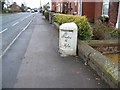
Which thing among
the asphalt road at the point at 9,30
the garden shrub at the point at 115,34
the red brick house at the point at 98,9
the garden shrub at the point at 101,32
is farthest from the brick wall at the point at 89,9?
the garden shrub at the point at 115,34

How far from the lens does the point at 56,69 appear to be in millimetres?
7203

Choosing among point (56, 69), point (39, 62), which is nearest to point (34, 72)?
point (56, 69)

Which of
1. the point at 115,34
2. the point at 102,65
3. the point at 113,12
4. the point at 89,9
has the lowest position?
the point at 102,65

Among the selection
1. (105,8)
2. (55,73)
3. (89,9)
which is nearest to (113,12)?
(105,8)

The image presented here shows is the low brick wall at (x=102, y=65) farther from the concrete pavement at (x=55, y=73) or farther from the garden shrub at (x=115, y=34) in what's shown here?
the garden shrub at (x=115, y=34)

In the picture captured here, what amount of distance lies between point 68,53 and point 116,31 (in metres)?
2.55

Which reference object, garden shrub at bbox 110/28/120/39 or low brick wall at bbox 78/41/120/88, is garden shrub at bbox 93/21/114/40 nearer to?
garden shrub at bbox 110/28/120/39

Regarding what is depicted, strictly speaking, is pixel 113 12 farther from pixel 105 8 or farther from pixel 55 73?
pixel 55 73

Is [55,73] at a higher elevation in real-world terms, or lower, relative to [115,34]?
lower

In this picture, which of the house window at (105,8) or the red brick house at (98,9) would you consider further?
the house window at (105,8)

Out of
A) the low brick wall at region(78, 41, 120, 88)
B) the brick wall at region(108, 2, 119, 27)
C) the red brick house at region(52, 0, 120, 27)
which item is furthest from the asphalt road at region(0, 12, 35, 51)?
the brick wall at region(108, 2, 119, 27)

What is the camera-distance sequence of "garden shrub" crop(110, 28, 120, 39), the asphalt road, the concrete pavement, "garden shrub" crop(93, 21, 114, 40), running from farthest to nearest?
the asphalt road
"garden shrub" crop(93, 21, 114, 40)
"garden shrub" crop(110, 28, 120, 39)
the concrete pavement

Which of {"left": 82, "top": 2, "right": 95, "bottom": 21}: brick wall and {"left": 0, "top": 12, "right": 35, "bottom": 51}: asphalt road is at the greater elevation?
{"left": 82, "top": 2, "right": 95, "bottom": 21}: brick wall

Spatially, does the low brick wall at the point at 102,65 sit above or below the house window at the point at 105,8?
below
